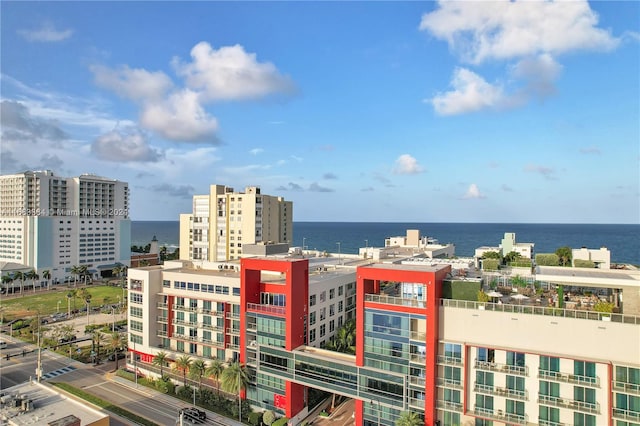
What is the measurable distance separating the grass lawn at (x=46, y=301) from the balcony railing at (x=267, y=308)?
8192 centimetres

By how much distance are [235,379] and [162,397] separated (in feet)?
49.0

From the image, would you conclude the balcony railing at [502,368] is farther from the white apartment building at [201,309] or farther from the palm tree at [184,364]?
the palm tree at [184,364]

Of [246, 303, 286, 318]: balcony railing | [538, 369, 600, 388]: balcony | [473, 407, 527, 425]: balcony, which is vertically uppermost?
[246, 303, 286, 318]: balcony railing

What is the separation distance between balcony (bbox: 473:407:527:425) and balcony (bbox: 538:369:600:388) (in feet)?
14.8

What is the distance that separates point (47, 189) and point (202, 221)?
77319 millimetres

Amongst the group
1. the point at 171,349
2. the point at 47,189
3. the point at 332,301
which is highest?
the point at 47,189

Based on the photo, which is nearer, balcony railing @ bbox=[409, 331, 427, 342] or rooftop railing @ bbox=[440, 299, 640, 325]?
rooftop railing @ bbox=[440, 299, 640, 325]

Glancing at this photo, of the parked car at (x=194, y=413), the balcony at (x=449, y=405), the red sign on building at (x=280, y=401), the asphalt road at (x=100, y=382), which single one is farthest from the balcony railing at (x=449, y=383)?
the parked car at (x=194, y=413)

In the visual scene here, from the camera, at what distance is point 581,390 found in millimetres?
33781

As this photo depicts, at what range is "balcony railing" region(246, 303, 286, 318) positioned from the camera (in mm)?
49000

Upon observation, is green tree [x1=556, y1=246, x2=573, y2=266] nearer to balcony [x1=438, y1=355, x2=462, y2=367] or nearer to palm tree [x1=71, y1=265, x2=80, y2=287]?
balcony [x1=438, y1=355, x2=462, y2=367]

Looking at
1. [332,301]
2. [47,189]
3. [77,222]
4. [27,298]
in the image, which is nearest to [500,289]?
[332,301]

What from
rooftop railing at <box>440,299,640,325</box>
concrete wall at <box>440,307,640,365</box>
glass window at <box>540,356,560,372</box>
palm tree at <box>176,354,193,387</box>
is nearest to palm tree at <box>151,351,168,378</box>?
palm tree at <box>176,354,193,387</box>

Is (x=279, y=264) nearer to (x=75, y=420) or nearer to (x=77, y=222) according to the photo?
(x=75, y=420)
